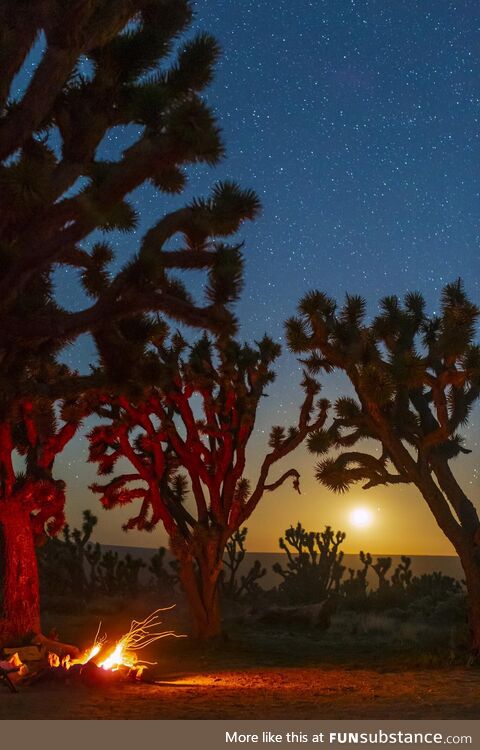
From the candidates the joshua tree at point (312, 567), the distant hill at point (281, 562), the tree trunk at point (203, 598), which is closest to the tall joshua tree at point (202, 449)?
the tree trunk at point (203, 598)

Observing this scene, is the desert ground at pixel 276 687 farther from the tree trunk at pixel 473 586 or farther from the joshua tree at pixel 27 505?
the joshua tree at pixel 27 505

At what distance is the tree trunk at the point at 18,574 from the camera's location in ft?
35.0

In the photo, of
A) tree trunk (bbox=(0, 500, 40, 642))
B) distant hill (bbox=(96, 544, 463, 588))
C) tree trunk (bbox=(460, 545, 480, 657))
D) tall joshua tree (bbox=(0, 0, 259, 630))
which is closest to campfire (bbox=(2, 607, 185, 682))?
tree trunk (bbox=(0, 500, 40, 642))

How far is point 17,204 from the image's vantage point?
7.67 meters

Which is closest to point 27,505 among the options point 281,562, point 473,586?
point 473,586

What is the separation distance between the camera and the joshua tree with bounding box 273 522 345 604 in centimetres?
2205

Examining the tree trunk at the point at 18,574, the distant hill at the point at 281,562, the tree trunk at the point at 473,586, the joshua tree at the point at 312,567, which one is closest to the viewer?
the tree trunk at the point at 18,574

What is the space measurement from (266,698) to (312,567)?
1520 centimetres

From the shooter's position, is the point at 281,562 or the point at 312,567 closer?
the point at 312,567

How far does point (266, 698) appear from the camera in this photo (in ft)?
26.0

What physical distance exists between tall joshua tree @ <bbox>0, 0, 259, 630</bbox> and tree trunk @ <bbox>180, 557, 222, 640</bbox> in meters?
4.82

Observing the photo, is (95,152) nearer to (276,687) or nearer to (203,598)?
(276,687)

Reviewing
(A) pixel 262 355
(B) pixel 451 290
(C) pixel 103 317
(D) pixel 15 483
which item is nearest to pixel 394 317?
(B) pixel 451 290

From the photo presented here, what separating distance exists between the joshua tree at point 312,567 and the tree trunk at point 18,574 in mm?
12011
